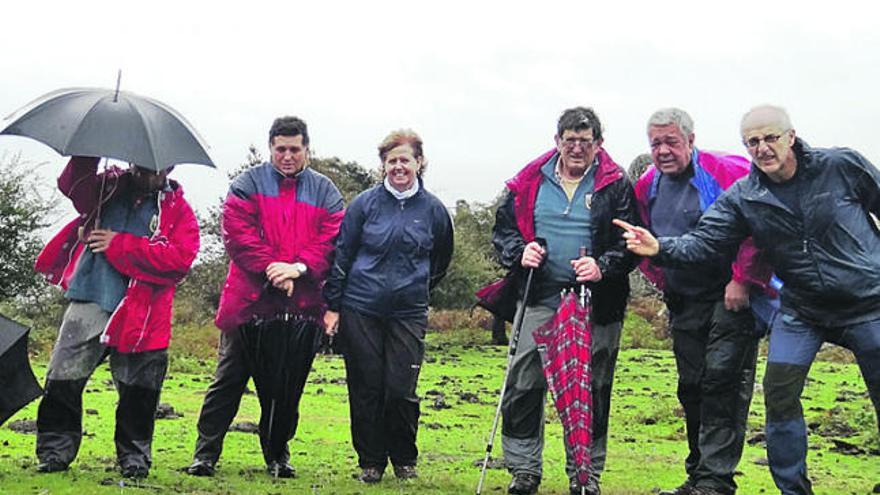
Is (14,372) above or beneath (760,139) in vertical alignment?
beneath

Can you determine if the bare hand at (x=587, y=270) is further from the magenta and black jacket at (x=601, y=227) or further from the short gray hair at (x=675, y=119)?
the short gray hair at (x=675, y=119)

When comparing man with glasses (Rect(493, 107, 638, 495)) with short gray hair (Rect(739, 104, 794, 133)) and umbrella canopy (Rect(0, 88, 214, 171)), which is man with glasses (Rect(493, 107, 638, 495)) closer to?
short gray hair (Rect(739, 104, 794, 133))

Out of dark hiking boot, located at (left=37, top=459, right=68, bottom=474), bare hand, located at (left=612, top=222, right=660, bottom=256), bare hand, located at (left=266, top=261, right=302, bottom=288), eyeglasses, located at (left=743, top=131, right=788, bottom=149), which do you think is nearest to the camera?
eyeglasses, located at (left=743, top=131, right=788, bottom=149)

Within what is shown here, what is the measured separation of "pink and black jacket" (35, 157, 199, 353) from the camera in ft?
24.7

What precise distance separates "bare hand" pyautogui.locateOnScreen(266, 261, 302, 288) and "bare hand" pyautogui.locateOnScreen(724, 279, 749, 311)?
321cm

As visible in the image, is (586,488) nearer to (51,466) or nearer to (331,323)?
(331,323)

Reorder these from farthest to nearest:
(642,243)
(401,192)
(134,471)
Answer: (401,192) → (134,471) → (642,243)

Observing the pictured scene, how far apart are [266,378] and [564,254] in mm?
2555

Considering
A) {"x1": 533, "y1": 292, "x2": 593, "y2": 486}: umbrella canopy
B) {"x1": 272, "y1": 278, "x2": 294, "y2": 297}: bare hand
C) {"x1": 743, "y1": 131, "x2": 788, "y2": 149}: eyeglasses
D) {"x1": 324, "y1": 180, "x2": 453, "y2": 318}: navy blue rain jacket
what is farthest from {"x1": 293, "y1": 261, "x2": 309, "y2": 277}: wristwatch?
{"x1": 743, "y1": 131, "x2": 788, "y2": 149}: eyeglasses

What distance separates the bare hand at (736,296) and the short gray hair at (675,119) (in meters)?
1.19

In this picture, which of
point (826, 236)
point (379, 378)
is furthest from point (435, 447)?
point (826, 236)

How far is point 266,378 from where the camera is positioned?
8242 mm

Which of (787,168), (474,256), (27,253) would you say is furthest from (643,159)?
(474,256)

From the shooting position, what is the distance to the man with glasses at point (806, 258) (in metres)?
6.37
